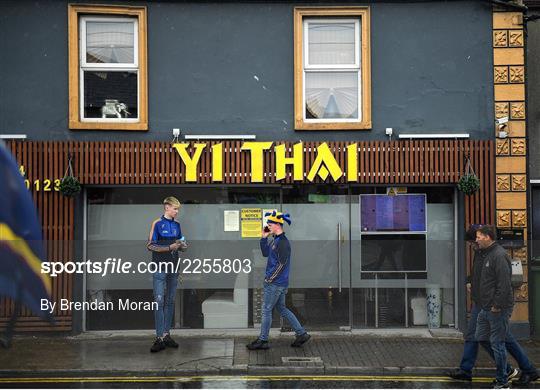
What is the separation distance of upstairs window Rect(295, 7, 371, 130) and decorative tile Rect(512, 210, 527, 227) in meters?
2.94

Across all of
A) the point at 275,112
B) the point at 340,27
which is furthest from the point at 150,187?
the point at 340,27

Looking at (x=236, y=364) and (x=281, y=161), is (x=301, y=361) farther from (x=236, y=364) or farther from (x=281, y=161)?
(x=281, y=161)

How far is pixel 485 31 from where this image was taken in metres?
11.8

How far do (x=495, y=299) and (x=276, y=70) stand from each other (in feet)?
17.8

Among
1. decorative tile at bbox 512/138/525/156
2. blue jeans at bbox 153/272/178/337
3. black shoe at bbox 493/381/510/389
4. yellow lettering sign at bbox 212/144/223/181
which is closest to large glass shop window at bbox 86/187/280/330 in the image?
yellow lettering sign at bbox 212/144/223/181

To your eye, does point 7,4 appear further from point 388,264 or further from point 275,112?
point 388,264

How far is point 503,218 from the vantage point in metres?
11.5

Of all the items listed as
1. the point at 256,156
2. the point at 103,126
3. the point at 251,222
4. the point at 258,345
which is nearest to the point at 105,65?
the point at 103,126

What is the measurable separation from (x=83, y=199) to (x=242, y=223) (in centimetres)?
265

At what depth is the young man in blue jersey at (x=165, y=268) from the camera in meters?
10.3

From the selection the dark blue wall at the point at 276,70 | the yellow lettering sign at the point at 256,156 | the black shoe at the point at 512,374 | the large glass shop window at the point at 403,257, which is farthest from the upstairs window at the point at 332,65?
the black shoe at the point at 512,374

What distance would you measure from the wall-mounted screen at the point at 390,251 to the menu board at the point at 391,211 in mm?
177

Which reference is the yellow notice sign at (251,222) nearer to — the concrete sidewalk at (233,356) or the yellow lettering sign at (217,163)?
the yellow lettering sign at (217,163)

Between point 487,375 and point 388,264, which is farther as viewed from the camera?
point 388,264
